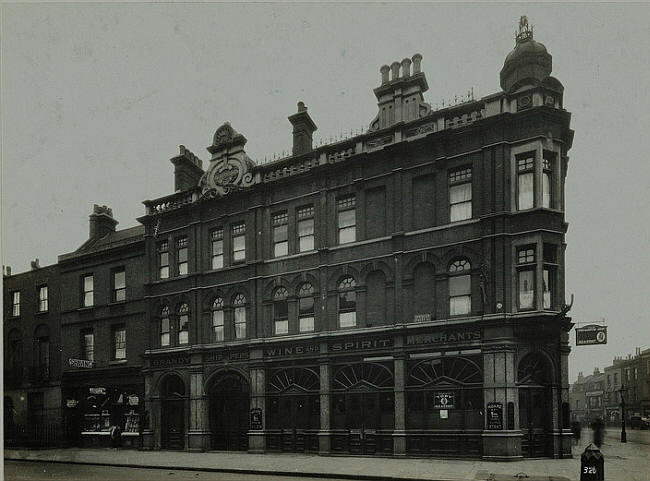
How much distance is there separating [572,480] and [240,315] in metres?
14.6

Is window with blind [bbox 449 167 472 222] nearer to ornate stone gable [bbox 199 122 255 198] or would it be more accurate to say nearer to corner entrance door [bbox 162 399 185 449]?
ornate stone gable [bbox 199 122 255 198]

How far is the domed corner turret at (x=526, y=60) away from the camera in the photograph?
783 inches

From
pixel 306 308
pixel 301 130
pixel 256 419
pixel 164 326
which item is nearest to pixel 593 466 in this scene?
pixel 306 308

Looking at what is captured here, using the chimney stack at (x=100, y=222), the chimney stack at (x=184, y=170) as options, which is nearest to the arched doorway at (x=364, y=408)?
the chimney stack at (x=184, y=170)

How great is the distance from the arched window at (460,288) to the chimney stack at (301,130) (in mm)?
8724

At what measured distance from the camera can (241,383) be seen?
23.9 m

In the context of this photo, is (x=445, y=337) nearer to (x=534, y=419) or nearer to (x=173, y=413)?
(x=534, y=419)

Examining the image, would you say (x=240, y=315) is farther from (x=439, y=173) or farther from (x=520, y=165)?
(x=520, y=165)

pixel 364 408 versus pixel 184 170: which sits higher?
pixel 184 170

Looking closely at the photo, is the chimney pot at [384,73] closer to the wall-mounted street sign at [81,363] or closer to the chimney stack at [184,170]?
the chimney stack at [184,170]

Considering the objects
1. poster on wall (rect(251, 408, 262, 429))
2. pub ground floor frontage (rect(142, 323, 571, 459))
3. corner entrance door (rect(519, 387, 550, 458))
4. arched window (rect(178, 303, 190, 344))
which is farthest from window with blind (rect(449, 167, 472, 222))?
arched window (rect(178, 303, 190, 344))

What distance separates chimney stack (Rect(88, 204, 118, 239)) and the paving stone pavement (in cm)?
1374

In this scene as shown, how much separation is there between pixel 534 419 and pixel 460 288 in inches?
185

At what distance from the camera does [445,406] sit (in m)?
19.0
